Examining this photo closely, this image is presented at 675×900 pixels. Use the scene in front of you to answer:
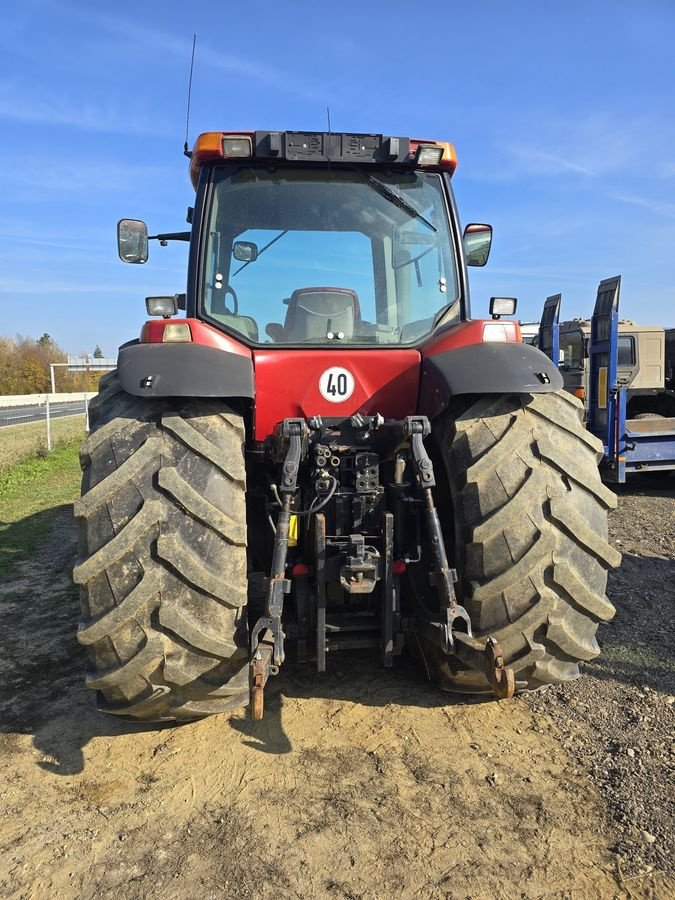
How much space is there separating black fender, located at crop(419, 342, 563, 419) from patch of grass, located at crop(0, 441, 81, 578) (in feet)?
13.7

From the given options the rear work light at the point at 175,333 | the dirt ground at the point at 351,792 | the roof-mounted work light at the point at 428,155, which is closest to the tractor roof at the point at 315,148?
the roof-mounted work light at the point at 428,155

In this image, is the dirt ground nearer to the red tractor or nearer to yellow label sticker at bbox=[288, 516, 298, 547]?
the red tractor

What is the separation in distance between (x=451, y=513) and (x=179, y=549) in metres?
1.26

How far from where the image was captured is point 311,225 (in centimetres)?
326

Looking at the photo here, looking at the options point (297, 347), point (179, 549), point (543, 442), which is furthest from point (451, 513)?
point (179, 549)

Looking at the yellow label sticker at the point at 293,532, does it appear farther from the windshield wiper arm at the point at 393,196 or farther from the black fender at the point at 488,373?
the windshield wiper arm at the point at 393,196

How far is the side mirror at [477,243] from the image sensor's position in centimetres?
353

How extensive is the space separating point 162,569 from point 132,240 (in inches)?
77.3

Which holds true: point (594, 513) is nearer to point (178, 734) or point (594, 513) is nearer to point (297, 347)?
point (297, 347)

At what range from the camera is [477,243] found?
358cm

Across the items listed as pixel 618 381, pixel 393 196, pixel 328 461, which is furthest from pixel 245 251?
pixel 618 381

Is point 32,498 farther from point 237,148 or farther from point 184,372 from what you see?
point 184,372

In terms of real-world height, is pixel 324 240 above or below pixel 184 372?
above

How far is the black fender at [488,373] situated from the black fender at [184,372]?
31.5 inches
